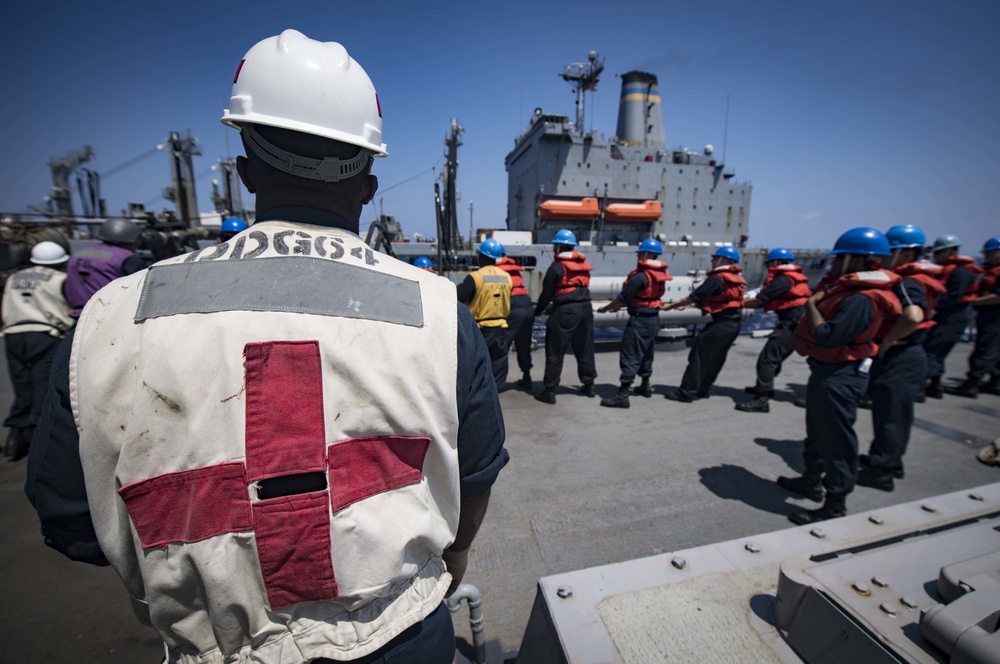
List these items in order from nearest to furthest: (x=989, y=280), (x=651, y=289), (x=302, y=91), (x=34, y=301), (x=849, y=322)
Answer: (x=302, y=91)
(x=849, y=322)
(x=34, y=301)
(x=651, y=289)
(x=989, y=280)

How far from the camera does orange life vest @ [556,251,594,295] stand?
5.47 meters

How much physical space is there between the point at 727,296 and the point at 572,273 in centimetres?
198

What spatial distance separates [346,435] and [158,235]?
8803 mm

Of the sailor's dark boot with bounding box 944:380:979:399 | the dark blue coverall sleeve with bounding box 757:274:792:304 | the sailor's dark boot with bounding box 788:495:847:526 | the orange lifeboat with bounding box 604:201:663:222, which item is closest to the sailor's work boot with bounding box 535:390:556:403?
the sailor's dark boot with bounding box 788:495:847:526

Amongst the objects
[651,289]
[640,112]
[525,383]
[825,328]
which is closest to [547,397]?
[525,383]

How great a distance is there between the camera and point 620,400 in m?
5.21

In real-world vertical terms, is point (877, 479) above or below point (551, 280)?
below

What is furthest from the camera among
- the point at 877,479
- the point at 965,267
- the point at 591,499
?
the point at 965,267

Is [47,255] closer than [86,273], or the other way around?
[86,273]

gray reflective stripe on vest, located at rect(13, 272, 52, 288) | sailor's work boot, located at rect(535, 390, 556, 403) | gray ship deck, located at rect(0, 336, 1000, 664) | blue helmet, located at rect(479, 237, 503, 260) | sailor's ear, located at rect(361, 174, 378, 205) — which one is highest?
sailor's ear, located at rect(361, 174, 378, 205)

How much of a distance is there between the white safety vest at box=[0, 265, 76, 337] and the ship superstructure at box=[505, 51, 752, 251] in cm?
1623

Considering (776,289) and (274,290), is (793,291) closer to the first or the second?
(776,289)

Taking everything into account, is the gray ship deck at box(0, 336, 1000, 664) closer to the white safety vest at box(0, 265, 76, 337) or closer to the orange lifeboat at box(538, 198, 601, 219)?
the white safety vest at box(0, 265, 76, 337)

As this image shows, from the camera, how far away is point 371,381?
31.5 inches
